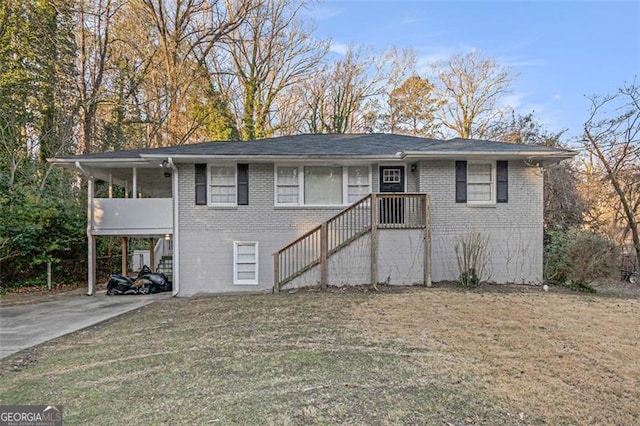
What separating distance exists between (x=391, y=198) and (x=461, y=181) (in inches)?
85.1

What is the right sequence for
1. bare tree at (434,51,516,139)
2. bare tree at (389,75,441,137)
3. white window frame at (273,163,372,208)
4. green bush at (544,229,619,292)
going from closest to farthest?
green bush at (544,229,619,292) → white window frame at (273,163,372,208) → bare tree at (434,51,516,139) → bare tree at (389,75,441,137)

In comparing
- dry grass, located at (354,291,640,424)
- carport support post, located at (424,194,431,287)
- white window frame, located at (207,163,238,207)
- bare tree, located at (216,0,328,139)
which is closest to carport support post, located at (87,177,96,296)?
white window frame, located at (207,163,238,207)

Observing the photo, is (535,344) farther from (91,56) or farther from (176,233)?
(91,56)

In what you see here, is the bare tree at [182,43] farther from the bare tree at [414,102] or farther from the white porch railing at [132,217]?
the bare tree at [414,102]

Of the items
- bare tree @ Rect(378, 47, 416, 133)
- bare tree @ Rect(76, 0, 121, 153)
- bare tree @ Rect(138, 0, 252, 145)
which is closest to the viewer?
bare tree @ Rect(76, 0, 121, 153)

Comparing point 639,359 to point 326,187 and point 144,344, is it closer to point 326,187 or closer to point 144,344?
point 144,344

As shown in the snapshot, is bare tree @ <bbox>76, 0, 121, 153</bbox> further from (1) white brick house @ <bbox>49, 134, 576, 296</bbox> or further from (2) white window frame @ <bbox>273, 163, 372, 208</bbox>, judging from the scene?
(2) white window frame @ <bbox>273, 163, 372, 208</bbox>

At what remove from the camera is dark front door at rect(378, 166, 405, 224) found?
1025cm

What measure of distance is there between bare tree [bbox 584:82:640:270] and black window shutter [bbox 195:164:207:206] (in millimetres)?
10415

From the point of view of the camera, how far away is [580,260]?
10.3 metres

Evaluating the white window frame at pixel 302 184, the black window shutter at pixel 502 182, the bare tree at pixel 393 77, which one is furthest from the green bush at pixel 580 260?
the bare tree at pixel 393 77

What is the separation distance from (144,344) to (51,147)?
15.4 m

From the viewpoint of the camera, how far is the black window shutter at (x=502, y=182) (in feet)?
35.2

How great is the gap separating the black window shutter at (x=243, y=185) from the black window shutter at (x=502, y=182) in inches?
275
